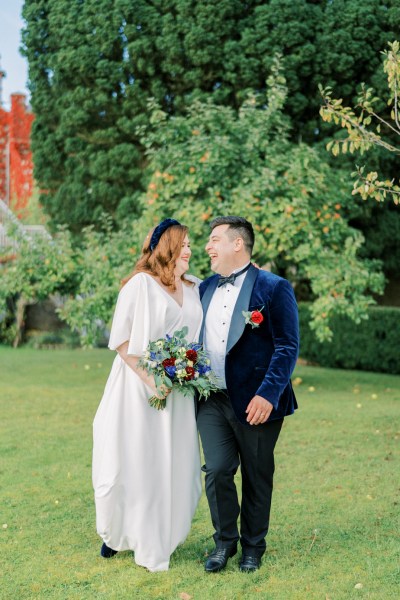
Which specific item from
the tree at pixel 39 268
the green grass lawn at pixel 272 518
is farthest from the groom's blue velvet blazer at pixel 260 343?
the tree at pixel 39 268

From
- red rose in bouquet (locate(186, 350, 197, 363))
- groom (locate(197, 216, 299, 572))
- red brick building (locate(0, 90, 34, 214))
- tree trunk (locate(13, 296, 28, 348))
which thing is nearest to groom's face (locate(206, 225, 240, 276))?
groom (locate(197, 216, 299, 572))

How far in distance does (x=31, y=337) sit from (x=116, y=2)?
8005mm

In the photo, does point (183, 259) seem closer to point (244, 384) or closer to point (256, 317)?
point (256, 317)

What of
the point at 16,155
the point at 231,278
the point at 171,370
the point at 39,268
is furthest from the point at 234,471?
the point at 16,155

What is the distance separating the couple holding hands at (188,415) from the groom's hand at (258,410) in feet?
0.29

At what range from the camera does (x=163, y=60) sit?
15.8m

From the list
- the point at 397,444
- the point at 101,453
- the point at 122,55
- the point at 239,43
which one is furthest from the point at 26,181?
the point at 101,453

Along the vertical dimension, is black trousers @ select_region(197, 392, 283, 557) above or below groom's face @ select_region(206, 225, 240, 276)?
below

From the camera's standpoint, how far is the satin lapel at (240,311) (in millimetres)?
4457

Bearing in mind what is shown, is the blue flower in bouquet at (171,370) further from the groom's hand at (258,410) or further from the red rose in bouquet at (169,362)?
the groom's hand at (258,410)

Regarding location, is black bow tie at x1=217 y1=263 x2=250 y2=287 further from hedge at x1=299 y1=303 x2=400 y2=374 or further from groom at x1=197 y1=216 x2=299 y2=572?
hedge at x1=299 y1=303 x2=400 y2=374

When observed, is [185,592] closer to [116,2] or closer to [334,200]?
[334,200]

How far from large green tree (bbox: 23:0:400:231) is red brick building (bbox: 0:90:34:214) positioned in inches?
499

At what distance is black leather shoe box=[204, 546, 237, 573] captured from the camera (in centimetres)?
450
